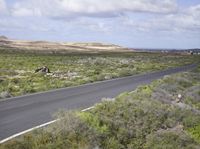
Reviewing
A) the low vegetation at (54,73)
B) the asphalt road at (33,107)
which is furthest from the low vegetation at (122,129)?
the low vegetation at (54,73)

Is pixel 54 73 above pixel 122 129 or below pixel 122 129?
below

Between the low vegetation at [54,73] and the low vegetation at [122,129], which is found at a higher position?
the low vegetation at [122,129]

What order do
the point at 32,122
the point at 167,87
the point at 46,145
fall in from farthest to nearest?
1. the point at 167,87
2. the point at 32,122
3. the point at 46,145

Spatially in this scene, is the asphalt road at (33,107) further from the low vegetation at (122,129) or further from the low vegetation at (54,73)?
the low vegetation at (54,73)

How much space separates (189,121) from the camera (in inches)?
646

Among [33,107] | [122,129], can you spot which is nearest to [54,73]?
[33,107]

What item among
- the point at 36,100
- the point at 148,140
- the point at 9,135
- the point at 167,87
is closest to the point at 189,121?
the point at 148,140

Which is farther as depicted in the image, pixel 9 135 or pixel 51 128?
pixel 9 135

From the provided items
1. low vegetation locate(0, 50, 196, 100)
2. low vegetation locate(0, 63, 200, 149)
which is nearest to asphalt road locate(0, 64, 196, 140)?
low vegetation locate(0, 63, 200, 149)

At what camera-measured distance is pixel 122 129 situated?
13094mm

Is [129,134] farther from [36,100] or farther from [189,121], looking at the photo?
[36,100]

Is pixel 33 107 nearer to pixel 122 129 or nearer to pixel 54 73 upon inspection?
pixel 122 129

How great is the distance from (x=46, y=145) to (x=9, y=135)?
274 centimetres

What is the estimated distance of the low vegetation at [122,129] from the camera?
11045 mm
